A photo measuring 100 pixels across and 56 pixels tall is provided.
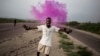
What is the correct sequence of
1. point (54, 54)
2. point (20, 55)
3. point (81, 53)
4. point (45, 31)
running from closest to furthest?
point (45, 31), point (20, 55), point (54, 54), point (81, 53)

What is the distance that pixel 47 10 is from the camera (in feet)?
26.4

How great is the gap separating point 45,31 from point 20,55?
2.99 metres

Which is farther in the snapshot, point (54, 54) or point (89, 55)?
point (89, 55)

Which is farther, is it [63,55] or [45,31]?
[63,55]

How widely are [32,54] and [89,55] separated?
274 cm

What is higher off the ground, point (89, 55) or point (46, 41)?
point (46, 41)

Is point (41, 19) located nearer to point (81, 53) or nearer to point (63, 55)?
point (63, 55)

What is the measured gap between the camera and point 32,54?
30.0 feet

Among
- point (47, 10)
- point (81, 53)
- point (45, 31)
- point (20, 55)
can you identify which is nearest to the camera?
point (45, 31)

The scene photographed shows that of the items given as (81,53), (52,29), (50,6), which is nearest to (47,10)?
(50,6)

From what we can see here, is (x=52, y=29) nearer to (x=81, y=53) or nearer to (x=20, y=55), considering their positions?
(x=20, y=55)

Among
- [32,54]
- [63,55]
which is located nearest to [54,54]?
[63,55]

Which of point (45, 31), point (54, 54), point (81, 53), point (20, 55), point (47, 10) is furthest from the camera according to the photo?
point (81, 53)

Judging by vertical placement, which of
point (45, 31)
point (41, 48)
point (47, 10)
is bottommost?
point (41, 48)
